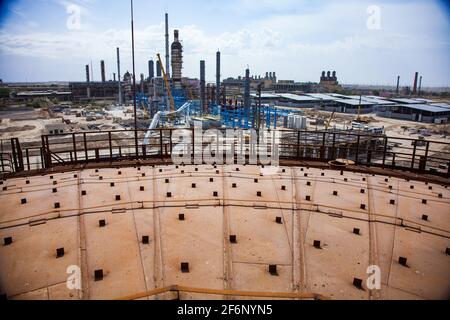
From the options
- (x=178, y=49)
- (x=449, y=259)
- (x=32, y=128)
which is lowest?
(x=32, y=128)

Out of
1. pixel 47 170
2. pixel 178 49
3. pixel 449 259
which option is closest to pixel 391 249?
pixel 449 259

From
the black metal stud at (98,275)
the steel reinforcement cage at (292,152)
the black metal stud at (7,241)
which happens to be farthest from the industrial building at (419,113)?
the black metal stud at (7,241)

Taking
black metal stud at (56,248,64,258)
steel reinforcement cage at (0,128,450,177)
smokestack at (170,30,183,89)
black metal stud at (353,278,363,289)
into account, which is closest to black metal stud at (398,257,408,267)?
black metal stud at (353,278,363,289)

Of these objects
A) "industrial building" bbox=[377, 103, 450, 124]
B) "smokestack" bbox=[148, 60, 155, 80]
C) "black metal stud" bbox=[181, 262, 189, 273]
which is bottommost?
"industrial building" bbox=[377, 103, 450, 124]

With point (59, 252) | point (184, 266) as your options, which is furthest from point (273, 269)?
point (59, 252)

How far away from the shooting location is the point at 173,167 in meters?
8.06

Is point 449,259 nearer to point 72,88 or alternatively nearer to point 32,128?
point 32,128

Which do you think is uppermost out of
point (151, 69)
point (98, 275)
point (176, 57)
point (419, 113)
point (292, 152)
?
point (151, 69)

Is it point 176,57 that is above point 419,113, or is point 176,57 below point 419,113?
above

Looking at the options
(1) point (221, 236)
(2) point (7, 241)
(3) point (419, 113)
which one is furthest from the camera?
(3) point (419, 113)

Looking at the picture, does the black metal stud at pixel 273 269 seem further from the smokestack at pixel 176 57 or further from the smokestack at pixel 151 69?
the smokestack at pixel 151 69

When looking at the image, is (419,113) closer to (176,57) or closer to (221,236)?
(176,57)

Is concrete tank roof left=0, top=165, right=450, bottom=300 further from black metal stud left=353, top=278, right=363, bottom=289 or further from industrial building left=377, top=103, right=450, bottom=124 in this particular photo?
industrial building left=377, top=103, right=450, bottom=124
